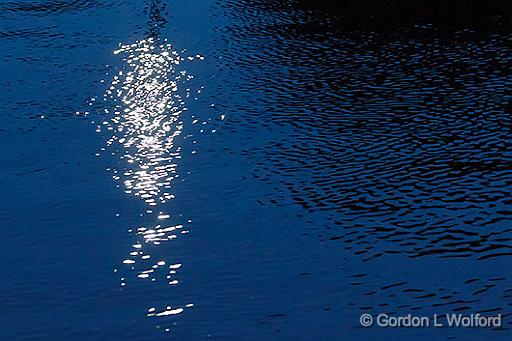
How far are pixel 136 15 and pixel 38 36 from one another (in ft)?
27.7

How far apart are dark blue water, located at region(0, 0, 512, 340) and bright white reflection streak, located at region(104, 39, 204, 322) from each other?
0.11 meters

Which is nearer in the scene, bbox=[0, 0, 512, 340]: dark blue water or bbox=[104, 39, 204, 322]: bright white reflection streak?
bbox=[0, 0, 512, 340]: dark blue water

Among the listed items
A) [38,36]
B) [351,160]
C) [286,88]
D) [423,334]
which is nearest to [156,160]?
[351,160]

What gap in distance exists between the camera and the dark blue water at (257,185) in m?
22.8

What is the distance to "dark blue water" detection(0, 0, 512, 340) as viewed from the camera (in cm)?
2275

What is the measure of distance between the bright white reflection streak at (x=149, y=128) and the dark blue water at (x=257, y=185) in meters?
0.11

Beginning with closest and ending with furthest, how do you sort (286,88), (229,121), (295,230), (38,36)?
(295,230)
(229,121)
(286,88)
(38,36)

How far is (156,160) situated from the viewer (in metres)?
33.8

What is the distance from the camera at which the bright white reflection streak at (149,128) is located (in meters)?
26.8

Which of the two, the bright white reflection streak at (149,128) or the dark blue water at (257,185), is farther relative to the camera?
the bright white reflection streak at (149,128)

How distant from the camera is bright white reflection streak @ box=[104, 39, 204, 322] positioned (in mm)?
26781

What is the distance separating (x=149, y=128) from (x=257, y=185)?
880 cm

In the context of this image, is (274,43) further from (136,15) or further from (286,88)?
(136,15)

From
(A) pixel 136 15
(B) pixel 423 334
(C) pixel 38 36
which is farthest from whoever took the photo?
(A) pixel 136 15
